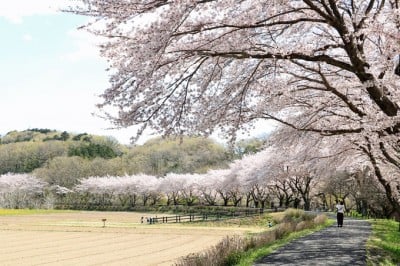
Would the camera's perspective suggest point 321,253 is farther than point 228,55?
Yes

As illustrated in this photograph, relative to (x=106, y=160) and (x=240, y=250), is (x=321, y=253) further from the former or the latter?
(x=106, y=160)

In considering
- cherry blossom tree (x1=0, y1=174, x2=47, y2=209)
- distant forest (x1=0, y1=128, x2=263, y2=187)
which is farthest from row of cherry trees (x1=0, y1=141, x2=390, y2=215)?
distant forest (x1=0, y1=128, x2=263, y2=187)

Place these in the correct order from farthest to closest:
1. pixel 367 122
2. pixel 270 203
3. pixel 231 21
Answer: pixel 270 203 < pixel 367 122 < pixel 231 21

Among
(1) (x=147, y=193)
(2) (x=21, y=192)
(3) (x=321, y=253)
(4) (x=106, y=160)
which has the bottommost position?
(3) (x=321, y=253)

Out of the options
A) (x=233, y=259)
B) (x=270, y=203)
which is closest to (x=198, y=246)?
(x=233, y=259)

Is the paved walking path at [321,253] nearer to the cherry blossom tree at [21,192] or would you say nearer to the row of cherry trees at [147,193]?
the row of cherry trees at [147,193]

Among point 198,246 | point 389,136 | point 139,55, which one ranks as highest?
point 139,55

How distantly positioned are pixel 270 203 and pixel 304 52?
207 feet

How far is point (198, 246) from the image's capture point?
74.0 ft

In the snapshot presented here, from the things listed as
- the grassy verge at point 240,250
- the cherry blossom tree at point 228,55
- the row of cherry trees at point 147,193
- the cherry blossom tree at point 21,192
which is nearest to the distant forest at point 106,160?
the cherry blossom tree at point 21,192

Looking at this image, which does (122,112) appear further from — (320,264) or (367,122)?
(320,264)

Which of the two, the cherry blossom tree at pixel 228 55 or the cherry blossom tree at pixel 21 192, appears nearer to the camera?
the cherry blossom tree at pixel 228 55

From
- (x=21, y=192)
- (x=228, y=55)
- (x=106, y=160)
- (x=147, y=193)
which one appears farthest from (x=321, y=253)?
(x=106, y=160)

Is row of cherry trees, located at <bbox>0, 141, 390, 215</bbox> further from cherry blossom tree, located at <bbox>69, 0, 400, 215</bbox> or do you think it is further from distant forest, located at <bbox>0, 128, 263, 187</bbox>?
cherry blossom tree, located at <bbox>69, 0, 400, 215</bbox>
